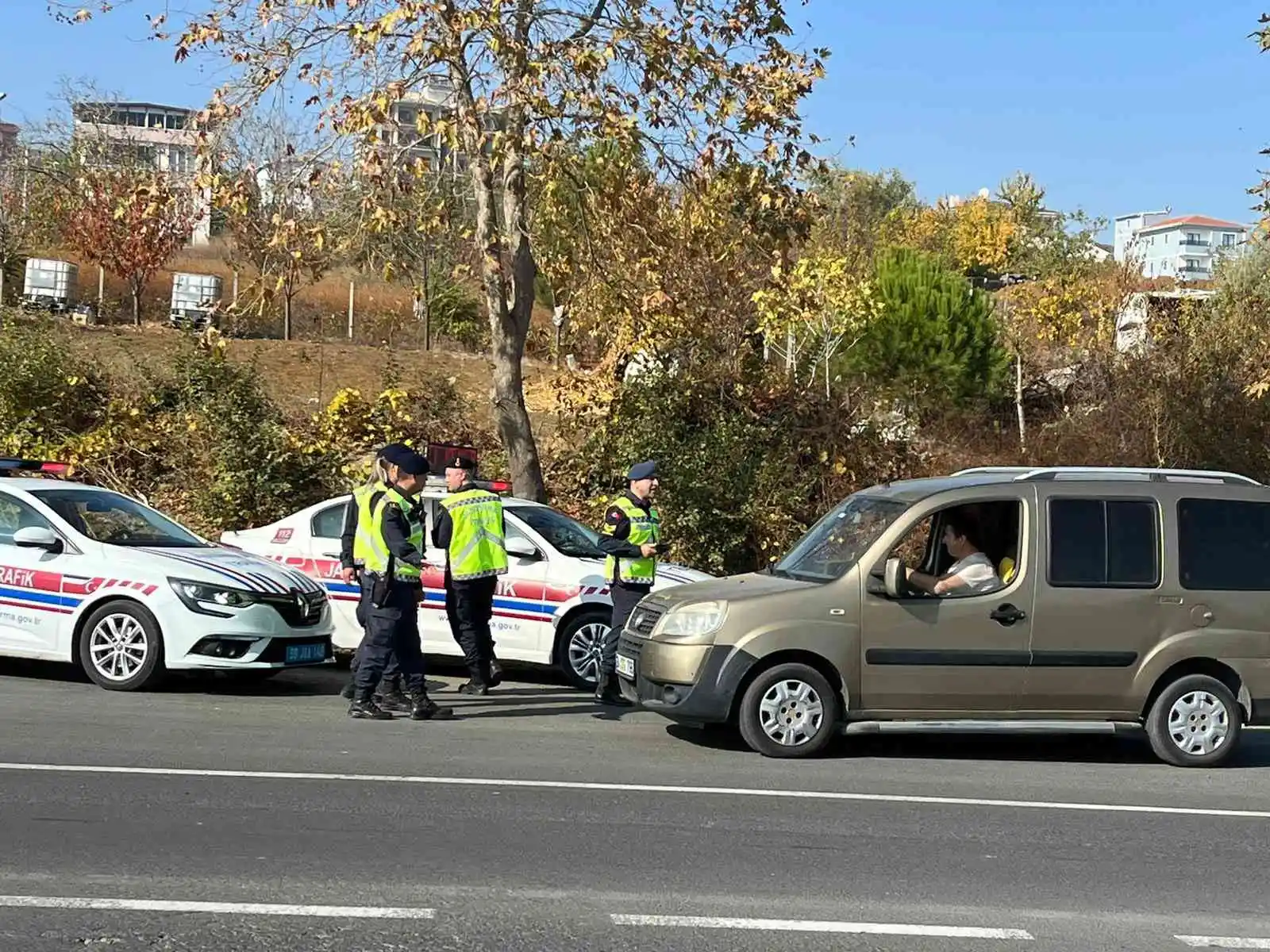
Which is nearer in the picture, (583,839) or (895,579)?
(583,839)

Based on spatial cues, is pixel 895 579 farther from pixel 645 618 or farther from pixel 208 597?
pixel 208 597

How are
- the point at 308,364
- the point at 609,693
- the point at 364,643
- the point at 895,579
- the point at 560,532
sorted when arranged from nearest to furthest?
the point at 895,579, the point at 364,643, the point at 609,693, the point at 560,532, the point at 308,364

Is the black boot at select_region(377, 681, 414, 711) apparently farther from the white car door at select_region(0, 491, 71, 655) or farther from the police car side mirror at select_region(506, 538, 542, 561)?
the white car door at select_region(0, 491, 71, 655)

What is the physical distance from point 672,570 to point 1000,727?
12.5 feet

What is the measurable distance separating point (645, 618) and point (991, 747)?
257cm

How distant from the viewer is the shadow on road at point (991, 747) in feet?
32.9

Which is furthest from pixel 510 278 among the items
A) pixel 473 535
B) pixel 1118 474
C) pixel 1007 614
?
pixel 1007 614

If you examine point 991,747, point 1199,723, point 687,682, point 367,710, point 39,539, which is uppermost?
point 39,539

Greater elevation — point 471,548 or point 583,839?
point 471,548

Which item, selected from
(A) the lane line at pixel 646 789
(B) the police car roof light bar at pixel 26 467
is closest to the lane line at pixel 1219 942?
(A) the lane line at pixel 646 789

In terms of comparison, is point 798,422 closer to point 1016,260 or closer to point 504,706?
point 504,706

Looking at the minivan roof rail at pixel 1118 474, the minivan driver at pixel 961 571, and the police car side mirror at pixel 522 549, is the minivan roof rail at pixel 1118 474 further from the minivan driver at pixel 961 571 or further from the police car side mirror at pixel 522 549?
the police car side mirror at pixel 522 549

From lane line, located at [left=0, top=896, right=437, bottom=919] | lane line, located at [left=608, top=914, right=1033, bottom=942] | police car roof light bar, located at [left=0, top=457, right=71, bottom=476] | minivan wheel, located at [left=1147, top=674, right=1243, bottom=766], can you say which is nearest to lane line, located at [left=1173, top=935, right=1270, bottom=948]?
lane line, located at [left=608, top=914, right=1033, bottom=942]

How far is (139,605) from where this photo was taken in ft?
36.6
